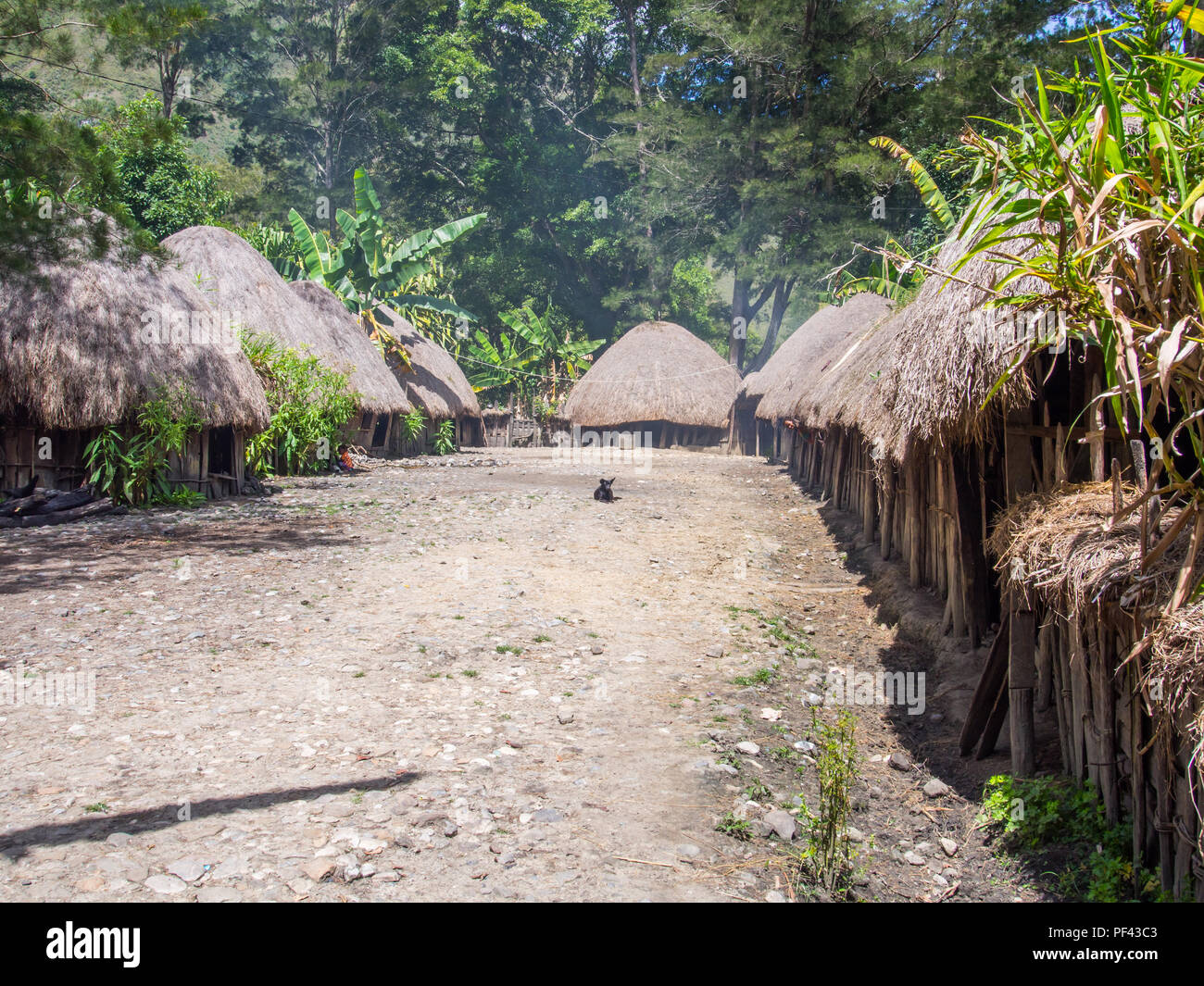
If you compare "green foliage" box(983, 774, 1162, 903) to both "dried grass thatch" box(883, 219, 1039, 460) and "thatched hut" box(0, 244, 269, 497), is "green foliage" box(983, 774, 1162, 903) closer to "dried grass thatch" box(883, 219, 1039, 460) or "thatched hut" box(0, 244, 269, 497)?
"dried grass thatch" box(883, 219, 1039, 460)

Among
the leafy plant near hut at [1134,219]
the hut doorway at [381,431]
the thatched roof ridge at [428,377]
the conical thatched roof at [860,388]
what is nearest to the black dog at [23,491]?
the conical thatched roof at [860,388]

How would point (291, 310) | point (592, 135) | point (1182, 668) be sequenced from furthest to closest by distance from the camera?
point (592, 135), point (291, 310), point (1182, 668)

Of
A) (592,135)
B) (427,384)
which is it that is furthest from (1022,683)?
(592,135)

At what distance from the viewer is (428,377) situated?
24266 millimetres

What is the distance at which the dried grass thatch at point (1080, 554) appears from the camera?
336cm

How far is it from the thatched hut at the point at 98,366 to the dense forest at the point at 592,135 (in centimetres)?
1090

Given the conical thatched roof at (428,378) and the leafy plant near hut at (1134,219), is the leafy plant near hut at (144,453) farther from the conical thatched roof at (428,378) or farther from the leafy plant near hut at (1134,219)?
the conical thatched roof at (428,378)

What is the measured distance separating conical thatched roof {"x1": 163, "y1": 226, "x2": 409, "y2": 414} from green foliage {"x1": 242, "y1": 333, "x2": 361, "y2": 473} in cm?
68

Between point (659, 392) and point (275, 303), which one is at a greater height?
point (275, 303)

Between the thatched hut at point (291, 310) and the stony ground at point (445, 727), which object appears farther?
the thatched hut at point (291, 310)

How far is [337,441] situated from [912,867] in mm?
14461

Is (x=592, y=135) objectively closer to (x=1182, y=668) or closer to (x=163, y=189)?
(x=163, y=189)

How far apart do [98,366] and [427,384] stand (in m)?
13.5
